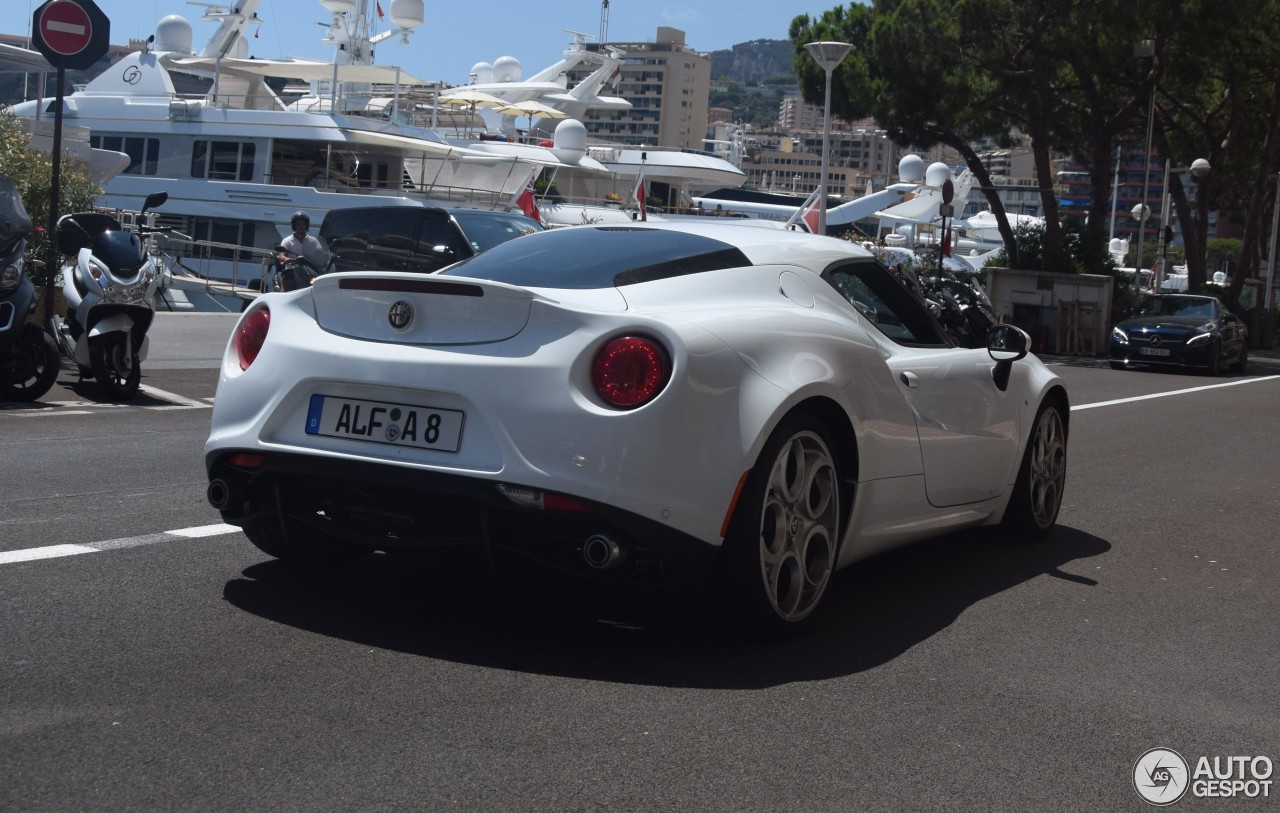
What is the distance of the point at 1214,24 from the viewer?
115ft

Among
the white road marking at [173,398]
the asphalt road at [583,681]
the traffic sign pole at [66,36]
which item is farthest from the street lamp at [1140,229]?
the asphalt road at [583,681]

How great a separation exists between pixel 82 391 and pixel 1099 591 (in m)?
8.26

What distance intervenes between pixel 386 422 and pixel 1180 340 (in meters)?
22.7

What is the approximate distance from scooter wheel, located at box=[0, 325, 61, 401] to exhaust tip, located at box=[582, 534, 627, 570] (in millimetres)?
7480

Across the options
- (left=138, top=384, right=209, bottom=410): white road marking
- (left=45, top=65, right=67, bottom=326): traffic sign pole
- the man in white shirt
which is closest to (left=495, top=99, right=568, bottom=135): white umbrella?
the man in white shirt

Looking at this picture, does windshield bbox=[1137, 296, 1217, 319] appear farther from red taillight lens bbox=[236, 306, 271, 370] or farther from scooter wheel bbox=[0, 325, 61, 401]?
red taillight lens bbox=[236, 306, 271, 370]

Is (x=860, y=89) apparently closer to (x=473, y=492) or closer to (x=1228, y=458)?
(x=1228, y=458)

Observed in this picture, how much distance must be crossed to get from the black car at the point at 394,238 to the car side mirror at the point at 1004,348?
32.0 feet

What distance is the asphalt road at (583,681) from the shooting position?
3.38 m

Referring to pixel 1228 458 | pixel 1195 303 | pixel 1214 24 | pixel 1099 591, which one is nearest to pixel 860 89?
pixel 1214 24

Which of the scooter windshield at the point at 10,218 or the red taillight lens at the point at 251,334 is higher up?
the scooter windshield at the point at 10,218

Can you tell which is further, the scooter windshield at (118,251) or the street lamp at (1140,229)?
the street lamp at (1140,229)

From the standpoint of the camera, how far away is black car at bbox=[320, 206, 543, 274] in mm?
15688

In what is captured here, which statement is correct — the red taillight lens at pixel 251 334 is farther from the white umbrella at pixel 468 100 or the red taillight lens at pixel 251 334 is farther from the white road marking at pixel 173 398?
the white umbrella at pixel 468 100
